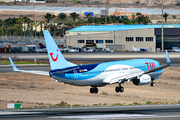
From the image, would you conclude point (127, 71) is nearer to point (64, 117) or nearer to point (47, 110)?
point (47, 110)

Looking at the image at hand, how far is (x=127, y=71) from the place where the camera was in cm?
6962

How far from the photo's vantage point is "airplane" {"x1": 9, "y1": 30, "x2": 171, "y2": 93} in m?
62.0

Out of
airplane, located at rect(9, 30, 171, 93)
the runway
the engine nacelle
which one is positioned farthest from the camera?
the engine nacelle

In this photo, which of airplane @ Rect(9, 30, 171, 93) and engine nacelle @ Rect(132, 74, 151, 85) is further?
engine nacelle @ Rect(132, 74, 151, 85)

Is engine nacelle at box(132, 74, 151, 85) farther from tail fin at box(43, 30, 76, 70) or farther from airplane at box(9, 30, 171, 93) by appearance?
tail fin at box(43, 30, 76, 70)

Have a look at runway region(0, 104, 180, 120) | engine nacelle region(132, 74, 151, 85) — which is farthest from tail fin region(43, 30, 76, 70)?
engine nacelle region(132, 74, 151, 85)

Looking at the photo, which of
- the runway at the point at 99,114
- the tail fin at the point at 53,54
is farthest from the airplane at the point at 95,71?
the runway at the point at 99,114

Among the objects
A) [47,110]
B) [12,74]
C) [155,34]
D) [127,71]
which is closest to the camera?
[47,110]

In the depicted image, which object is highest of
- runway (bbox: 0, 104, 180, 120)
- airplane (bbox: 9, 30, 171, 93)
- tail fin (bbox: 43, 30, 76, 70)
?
tail fin (bbox: 43, 30, 76, 70)

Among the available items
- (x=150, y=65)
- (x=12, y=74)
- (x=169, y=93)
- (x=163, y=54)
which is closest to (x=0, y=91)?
(x=12, y=74)

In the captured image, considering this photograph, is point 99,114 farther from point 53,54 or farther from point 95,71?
point 53,54

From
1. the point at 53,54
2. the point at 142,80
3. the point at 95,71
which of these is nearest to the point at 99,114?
the point at 95,71

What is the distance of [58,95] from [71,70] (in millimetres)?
23185

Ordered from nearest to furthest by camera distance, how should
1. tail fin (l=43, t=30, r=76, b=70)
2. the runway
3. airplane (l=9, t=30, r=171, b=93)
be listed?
the runway, tail fin (l=43, t=30, r=76, b=70), airplane (l=9, t=30, r=171, b=93)
